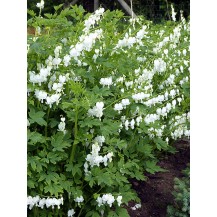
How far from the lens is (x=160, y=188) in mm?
3760

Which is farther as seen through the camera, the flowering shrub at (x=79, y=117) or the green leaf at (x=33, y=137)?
the flowering shrub at (x=79, y=117)

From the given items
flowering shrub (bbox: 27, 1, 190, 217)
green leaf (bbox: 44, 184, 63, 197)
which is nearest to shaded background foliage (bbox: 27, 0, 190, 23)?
flowering shrub (bbox: 27, 1, 190, 217)

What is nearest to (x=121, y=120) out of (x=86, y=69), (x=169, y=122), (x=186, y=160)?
(x=86, y=69)

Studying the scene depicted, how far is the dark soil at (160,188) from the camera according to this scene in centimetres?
345

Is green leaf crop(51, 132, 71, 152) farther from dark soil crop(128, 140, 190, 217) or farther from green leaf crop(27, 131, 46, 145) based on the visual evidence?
dark soil crop(128, 140, 190, 217)

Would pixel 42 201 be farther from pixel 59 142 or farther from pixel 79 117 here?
pixel 79 117

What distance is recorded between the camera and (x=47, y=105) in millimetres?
2562

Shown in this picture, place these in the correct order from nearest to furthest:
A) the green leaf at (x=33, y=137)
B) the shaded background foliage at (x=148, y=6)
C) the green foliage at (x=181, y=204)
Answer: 1. the green leaf at (x=33, y=137)
2. the green foliage at (x=181, y=204)
3. the shaded background foliage at (x=148, y=6)

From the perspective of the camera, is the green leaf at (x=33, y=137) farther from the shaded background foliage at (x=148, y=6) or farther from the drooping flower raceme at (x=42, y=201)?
the shaded background foliage at (x=148, y=6)

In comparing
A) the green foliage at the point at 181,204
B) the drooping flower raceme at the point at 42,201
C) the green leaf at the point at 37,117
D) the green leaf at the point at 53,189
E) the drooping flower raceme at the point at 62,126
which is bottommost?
the green foliage at the point at 181,204

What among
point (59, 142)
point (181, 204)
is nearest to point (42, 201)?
point (59, 142)

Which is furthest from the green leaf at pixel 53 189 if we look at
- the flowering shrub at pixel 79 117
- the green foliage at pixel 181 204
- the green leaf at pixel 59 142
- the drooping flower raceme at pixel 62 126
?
the green foliage at pixel 181 204

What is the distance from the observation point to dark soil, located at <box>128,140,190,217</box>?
11.3 feet

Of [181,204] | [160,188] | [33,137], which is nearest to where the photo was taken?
[33,137]
